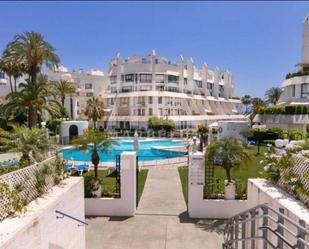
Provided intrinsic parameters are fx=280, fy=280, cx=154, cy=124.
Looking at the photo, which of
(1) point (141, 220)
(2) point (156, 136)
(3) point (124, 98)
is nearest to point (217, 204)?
(1) point (141, 220)

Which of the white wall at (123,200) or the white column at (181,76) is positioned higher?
the white column at (181,76)

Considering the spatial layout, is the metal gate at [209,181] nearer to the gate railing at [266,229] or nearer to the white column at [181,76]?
the gate railing at [266,229]

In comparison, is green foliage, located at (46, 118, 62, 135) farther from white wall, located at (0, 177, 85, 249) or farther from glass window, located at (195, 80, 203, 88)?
glass window, located at (195, 80, 203, 88)

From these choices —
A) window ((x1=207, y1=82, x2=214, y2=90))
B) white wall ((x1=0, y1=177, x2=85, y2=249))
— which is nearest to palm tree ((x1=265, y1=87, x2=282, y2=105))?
window ((x1=207, y1=82, x2=214, y2=90))

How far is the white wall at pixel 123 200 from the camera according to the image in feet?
38.4

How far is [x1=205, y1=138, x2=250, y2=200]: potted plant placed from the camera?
37.7 feet

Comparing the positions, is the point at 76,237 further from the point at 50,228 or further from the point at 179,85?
the point at 179,85

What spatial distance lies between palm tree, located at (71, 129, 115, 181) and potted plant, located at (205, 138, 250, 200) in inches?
187

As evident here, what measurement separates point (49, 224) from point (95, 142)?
23.0 ft

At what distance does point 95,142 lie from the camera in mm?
13008

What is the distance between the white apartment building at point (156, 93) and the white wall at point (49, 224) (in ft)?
155

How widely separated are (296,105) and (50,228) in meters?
32.2

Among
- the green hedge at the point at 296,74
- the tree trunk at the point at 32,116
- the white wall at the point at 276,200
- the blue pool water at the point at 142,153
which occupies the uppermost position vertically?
the green hedge at the point at 296,74

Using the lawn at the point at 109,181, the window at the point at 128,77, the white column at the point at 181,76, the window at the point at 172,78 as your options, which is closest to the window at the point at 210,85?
the white column at the point at 181,76
